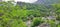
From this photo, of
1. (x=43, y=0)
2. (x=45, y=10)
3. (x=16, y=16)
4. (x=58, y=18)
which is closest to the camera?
(x=16, y=16)

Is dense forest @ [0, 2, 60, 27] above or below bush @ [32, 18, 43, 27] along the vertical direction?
above

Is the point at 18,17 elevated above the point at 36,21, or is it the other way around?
the point at 18,17

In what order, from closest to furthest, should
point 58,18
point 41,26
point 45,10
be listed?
1. point 58,18
2. point 41,26
3. point 45,10

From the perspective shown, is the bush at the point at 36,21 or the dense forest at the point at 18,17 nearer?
the dense forest at the point at 18,17

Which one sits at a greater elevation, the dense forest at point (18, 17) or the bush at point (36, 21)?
the dense forest at point (18, 17)

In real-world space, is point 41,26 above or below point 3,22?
below

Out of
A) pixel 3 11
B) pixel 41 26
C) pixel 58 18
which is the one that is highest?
pixel 3 11

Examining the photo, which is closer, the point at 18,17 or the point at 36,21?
the point at 18,17

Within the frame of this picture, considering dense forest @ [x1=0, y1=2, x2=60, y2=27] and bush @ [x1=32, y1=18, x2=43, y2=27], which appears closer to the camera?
dense forest @ [x1=0, y1=2, x2=60, y2=27]

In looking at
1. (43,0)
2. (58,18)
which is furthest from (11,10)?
(43,0)

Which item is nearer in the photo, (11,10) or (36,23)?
(11,10)

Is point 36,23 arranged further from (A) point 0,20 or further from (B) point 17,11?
(A) point 0,20
